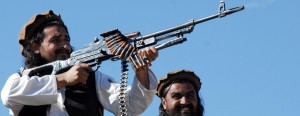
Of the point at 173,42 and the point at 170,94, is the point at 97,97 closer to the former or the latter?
the point at 173,42

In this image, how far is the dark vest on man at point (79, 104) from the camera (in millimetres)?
6918

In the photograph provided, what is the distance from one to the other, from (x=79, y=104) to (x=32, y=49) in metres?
0.96

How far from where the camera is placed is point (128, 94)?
6969 millimetres

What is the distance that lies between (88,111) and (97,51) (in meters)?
0.67

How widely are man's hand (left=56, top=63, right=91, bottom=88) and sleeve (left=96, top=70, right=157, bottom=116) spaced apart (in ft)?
0.75

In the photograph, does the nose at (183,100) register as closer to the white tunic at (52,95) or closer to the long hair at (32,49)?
the long hair at (32,49)

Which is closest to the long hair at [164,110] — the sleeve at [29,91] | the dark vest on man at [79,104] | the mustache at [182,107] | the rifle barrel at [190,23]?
the mustache at [182,107]

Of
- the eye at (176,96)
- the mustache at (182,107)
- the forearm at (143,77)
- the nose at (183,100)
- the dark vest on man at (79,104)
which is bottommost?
the dark vest on man at (79,104)

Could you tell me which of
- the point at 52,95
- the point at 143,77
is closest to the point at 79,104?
the point at 52,95

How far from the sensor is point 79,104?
274 inches

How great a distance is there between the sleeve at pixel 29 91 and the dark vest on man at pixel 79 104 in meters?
0.10

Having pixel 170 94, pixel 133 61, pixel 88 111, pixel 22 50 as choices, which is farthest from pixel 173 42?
pixel 170 94

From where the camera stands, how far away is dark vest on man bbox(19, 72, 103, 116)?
6.92 metres

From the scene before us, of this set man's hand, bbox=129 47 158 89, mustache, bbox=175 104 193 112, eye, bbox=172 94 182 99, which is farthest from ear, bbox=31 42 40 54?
eye, bbox=172 94 182 99
